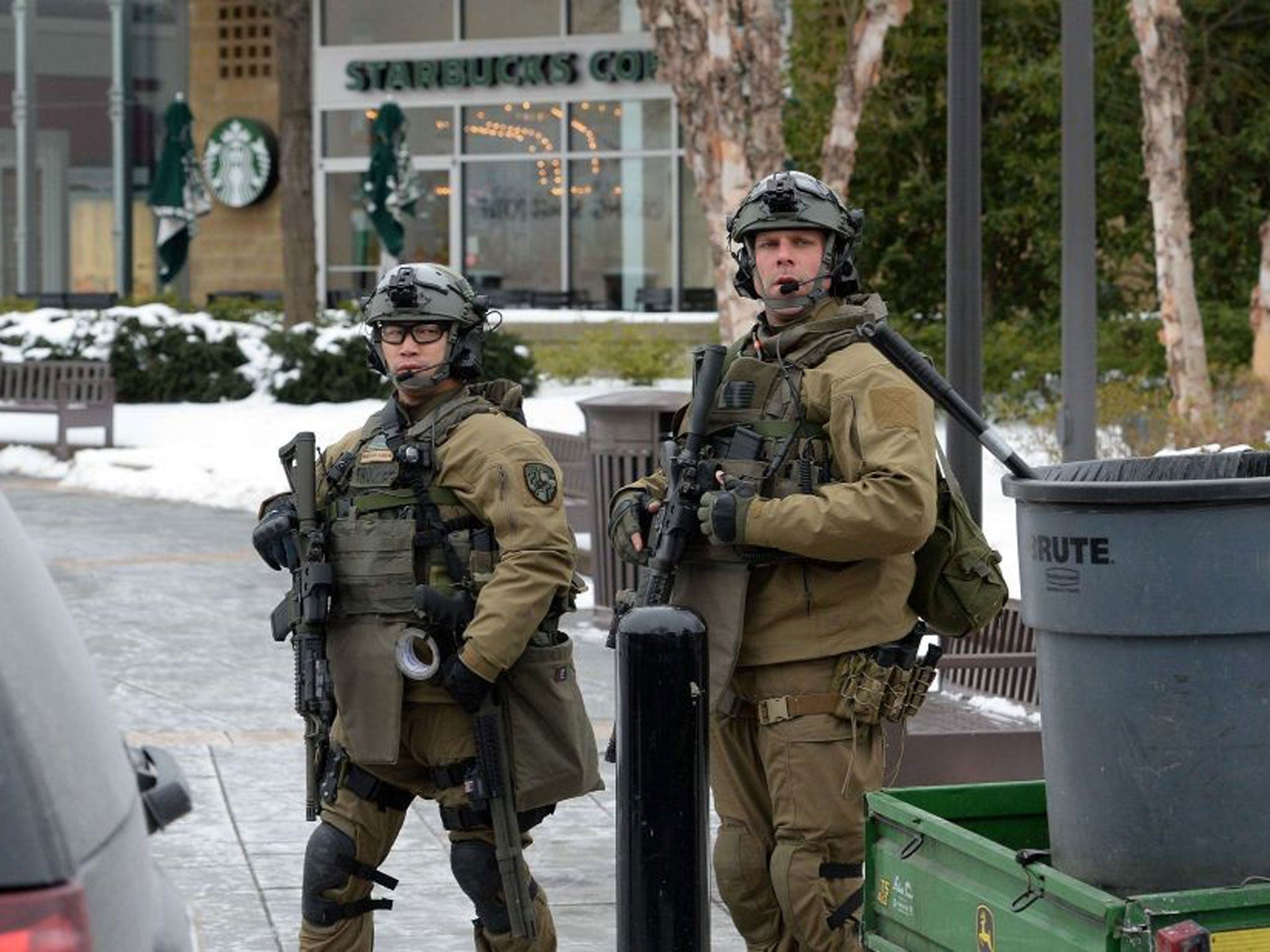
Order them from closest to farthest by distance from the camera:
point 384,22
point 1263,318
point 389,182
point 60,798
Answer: point 60,798
point 1263,318
point 389,182
point 384,22

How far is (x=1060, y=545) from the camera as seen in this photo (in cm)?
409

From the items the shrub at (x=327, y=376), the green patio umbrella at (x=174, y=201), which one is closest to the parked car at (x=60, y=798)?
the shrub at (x=327, y=376)

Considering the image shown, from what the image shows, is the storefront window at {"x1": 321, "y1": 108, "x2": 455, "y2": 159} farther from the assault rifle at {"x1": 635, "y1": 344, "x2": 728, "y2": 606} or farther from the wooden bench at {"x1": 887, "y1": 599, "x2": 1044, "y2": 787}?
the assault rifle at {"x1": 635, "y1": 344, "x2": 728, "y2": 606}

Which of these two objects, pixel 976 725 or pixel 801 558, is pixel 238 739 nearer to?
pixel 976 725

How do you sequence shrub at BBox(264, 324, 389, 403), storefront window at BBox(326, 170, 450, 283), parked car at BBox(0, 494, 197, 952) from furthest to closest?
1. storefront window at BBox(326, 170, 450, 283)
2. shrub at BBox(264, 324, 389, 403)
3. parked car at BBox(0, 494, 197, 952)

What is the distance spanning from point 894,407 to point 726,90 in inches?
397

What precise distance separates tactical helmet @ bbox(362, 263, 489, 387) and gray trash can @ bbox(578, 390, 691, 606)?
18.4 feet

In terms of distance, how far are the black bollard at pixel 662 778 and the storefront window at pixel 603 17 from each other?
108ft

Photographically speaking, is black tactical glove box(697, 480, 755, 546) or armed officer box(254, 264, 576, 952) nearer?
black tactical glove box(697, 480, 755, 546)

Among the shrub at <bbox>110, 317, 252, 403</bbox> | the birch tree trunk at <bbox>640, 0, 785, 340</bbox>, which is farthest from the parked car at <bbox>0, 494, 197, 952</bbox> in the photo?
the shrub at <bbox>110, 317, 252, 403</bbox>

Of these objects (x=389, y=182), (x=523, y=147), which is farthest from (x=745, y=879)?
(x=523, y=147)

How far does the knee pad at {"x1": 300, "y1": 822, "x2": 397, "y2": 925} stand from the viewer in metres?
5.27

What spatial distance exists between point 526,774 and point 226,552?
10.1m

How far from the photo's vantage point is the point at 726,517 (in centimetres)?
497
